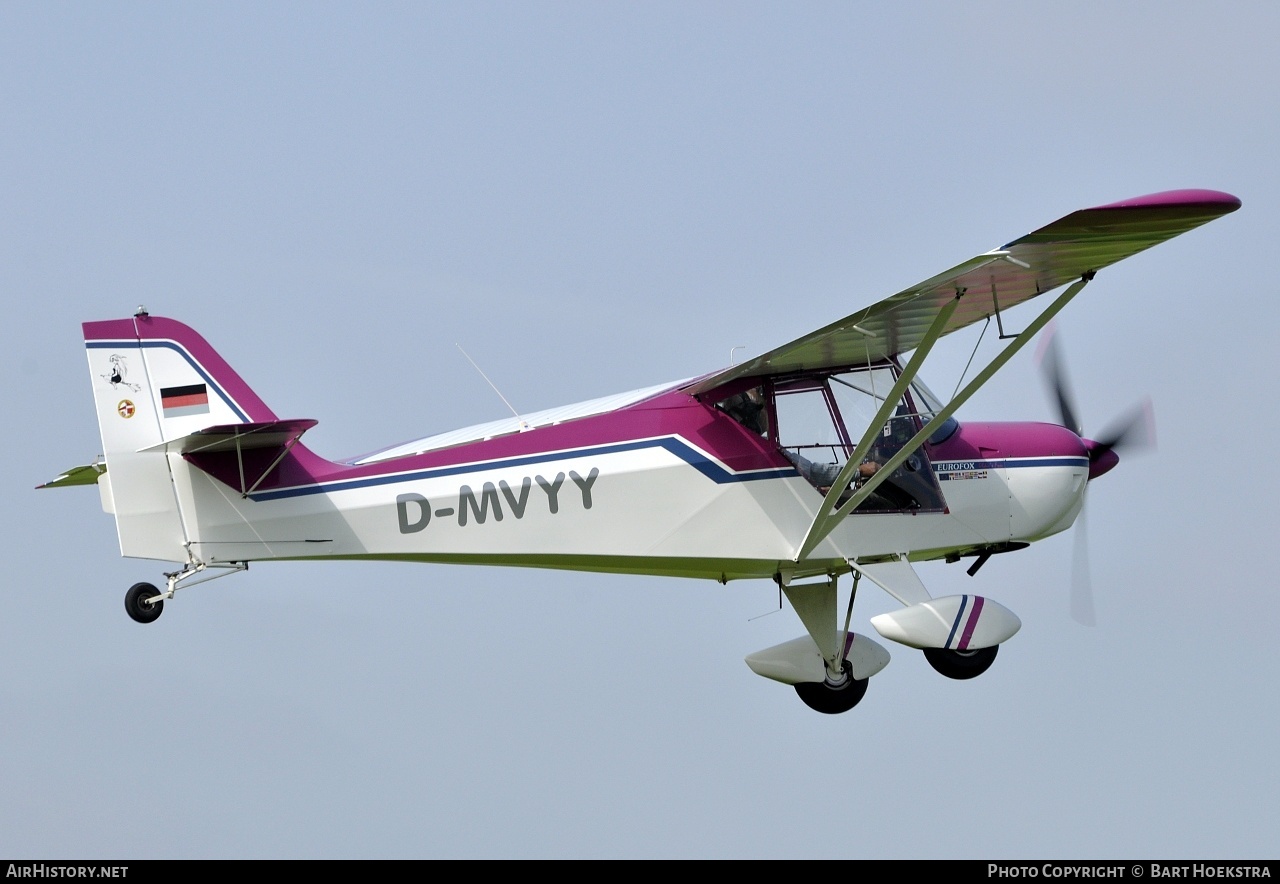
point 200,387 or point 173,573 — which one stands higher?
point 200,387

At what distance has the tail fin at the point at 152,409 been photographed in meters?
11.0

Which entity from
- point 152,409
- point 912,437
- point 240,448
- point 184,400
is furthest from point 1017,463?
point 152,409

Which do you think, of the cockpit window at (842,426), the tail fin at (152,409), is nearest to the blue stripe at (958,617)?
the cockpit window at (842,426)

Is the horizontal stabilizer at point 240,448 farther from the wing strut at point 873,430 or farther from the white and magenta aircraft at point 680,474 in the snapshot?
the wing strut at point 873,430

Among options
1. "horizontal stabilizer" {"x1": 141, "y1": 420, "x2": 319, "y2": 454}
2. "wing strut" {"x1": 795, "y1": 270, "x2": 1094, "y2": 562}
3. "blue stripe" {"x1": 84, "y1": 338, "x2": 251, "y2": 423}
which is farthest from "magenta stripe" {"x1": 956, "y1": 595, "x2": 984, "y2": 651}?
"blue stripe" {"x1": 84, "y1": 338, "x2": 251, "y2": 423}

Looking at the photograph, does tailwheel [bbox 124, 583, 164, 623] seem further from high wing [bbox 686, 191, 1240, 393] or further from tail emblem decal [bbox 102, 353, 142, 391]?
high wing [bbox 686, 191, 1240, 393]

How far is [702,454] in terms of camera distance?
11.8m

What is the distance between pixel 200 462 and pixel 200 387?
0.54m

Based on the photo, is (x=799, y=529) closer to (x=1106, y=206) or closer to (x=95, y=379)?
(x=1106, y=206)

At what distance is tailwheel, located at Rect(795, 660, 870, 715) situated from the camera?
43.3ft

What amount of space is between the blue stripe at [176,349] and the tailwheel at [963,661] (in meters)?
5.01
